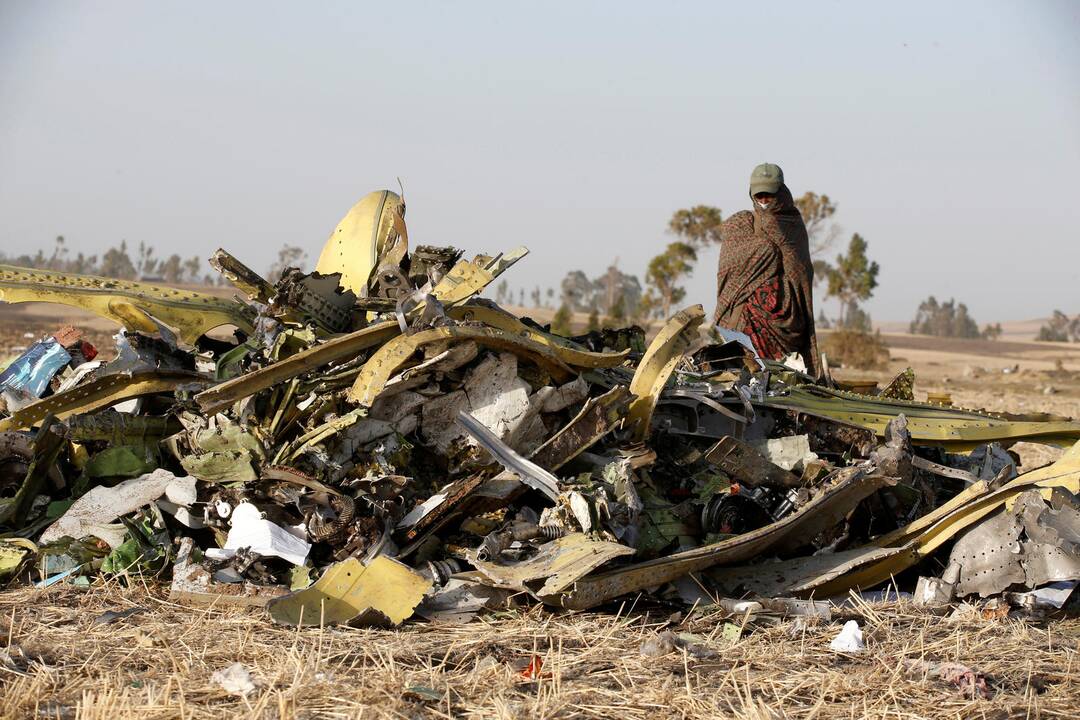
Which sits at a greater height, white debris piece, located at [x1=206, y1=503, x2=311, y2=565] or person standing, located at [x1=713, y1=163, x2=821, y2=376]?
person standing, located at [x1=713, y1=163, x2=821, y2=376]

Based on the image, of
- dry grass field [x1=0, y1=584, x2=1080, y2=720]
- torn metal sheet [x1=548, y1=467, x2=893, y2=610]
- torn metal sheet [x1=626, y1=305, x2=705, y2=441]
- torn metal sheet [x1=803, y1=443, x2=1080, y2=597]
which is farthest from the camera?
torn metal sheet [x1=626, y1=305, x2=705, y2=441]

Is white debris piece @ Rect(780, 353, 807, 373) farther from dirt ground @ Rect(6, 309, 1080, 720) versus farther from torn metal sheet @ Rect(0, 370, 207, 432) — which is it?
torn metal sheet @ Rect(0, 370, 207, 432)

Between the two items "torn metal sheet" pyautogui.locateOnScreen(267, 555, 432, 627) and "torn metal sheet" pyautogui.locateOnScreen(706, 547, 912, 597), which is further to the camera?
"torn metal sheet" pyautogui.locateOnScreen(706, 547, 912, 597)

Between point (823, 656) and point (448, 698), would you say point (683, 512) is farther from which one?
point (448, 698)

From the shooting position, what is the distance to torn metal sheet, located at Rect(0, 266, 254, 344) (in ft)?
15.1

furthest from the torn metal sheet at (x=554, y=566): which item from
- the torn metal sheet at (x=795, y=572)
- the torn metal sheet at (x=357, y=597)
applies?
the torn metal sheet at (x=795, y=572)

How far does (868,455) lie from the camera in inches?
189

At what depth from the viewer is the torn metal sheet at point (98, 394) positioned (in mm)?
4422

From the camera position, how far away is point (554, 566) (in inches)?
146

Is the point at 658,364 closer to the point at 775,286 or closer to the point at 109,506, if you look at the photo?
the point at 109,506

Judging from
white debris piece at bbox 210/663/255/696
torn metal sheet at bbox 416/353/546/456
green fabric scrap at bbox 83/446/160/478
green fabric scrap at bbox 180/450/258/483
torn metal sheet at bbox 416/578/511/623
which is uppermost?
torn metal sheet at bbox 416/353/546/456

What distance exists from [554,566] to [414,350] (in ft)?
3.90

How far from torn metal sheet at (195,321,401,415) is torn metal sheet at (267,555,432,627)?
90cm

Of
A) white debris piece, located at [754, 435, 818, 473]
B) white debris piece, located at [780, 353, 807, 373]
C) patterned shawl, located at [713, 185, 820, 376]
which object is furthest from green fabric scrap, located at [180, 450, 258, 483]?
patterned shawl, located at [713, 185, 820, 376]
